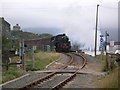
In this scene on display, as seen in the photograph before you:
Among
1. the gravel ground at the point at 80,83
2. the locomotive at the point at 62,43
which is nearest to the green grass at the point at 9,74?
the gravel ground at the point at 80,83

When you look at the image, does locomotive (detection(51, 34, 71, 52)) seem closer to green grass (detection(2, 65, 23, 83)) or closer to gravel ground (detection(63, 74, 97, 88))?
green grass (detection(2, 65, 23, 83))

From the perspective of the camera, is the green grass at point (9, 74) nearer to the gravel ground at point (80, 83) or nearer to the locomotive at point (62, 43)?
the gravel ground at point (80, 83)

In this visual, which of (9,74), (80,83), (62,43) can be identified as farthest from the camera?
(62,43)

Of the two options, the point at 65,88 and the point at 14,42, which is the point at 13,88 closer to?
the point at 65,88

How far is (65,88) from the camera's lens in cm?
1894

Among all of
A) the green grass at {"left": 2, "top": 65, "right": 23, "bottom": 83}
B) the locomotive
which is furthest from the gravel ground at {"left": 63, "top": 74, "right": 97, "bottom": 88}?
the locomotive

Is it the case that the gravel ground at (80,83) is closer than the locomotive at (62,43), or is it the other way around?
the gravel ground at (80,83)

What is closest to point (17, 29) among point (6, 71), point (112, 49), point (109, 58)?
point (112, 49)

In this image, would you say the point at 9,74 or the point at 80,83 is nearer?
the point at 80,83

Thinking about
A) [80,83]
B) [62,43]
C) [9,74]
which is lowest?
[80,83]

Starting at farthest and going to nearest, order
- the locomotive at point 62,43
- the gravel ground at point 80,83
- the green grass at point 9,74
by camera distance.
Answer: the locomotive at point 62,43 → the green grass at point 9,74 → the gravel ground at point 80,83

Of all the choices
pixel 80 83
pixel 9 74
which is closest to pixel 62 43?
pixel 9 74

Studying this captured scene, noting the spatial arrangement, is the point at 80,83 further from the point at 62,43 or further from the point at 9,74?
the point at 62,43

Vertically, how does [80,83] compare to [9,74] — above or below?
below
